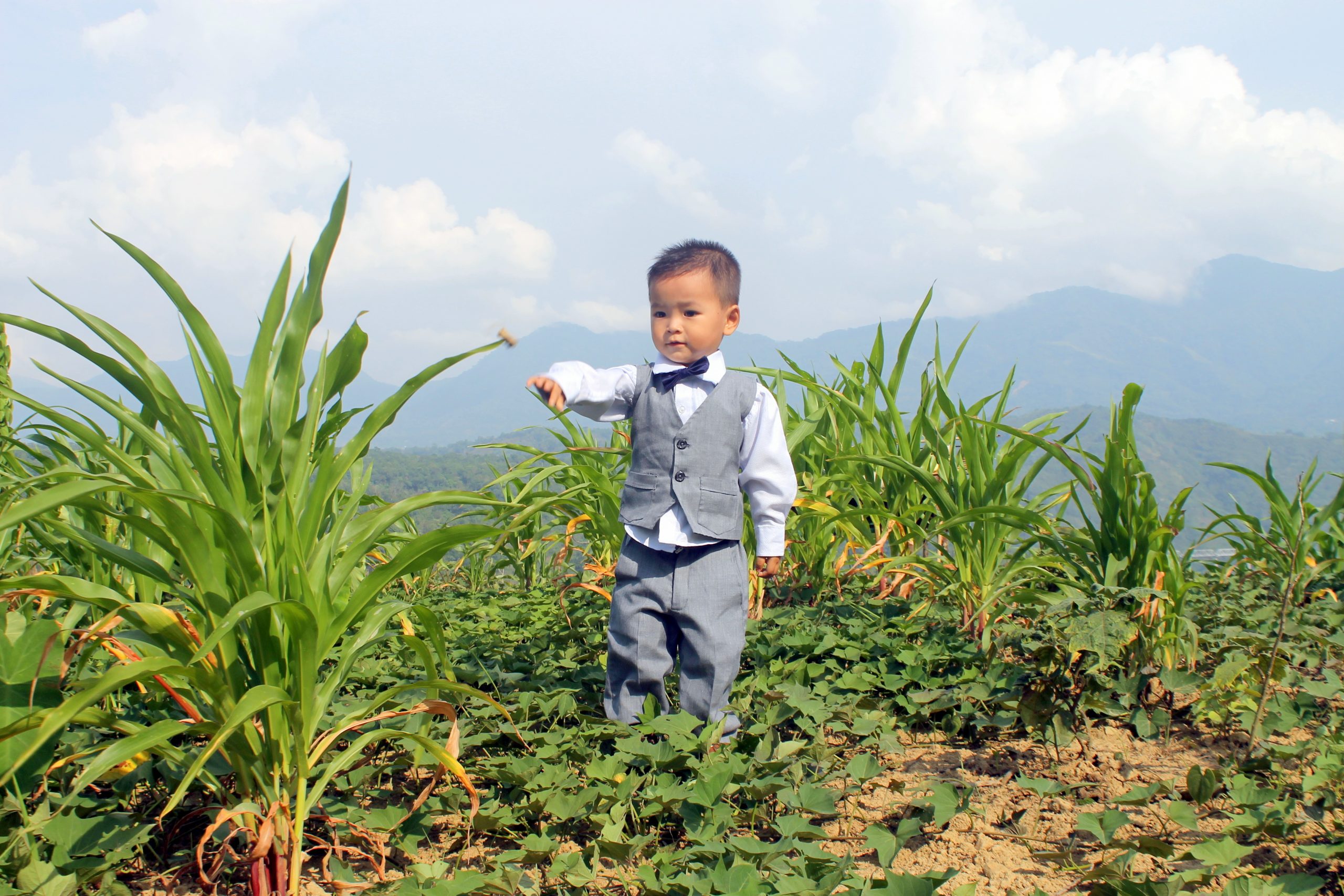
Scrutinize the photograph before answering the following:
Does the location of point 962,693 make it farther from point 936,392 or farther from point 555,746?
point 936,392

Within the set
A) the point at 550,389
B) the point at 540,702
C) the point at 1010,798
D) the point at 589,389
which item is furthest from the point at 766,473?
the point at 1010,798

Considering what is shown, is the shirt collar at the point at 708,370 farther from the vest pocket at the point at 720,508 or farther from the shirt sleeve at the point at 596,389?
the vest pocket at the point at 720,508

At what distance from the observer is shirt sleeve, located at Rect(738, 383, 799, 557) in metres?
2.32

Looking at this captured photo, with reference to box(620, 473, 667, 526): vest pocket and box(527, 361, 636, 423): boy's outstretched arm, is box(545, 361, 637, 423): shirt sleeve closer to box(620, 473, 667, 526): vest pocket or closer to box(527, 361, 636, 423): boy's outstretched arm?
box(527, 361, 636, 423): boy's outstretched arm

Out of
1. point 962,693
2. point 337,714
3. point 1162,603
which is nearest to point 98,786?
point 337,714

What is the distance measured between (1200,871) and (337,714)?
1.87 metres

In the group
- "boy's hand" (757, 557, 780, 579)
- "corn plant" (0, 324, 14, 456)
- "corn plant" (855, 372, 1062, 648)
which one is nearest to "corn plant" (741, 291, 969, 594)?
"corn plant" (855, 372, 1062, 648)

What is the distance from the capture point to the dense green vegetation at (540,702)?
132 centimetres

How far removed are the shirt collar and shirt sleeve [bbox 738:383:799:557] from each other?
137mm

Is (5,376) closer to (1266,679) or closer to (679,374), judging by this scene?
(679,374)

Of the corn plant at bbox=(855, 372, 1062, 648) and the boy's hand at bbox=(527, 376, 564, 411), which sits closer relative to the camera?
the boy's hand at bbox=(527, 376, 564, 411)

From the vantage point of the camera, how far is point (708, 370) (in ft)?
7.51

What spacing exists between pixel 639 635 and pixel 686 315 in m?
0.91

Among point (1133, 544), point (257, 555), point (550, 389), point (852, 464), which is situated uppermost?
point (550, 389)
